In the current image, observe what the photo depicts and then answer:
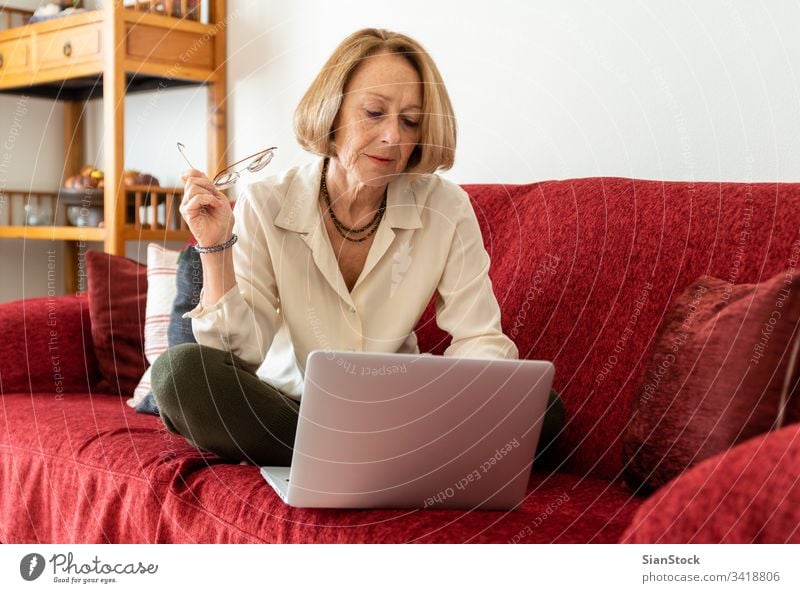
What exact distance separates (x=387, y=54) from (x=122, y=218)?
1412mm

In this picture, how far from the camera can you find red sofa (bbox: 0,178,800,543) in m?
1.05

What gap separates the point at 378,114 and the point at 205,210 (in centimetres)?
30

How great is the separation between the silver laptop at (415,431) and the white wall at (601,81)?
793mm

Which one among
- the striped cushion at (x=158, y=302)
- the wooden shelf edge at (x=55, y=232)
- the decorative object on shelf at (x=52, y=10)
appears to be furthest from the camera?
the decorative object on shelf at (x=52, y=10)

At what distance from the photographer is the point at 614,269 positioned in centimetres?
141

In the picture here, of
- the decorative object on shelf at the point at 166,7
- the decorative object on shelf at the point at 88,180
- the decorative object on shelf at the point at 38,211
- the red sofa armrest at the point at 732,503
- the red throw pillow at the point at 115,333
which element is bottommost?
the red throw pillow at the point at 115,333

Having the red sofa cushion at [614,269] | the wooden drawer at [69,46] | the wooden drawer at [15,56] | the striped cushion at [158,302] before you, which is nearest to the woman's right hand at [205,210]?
the red sofa cushion at [614,269]

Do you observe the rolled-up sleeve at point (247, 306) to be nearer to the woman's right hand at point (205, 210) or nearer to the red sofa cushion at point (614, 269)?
the woman's right hand at point (205, 210)

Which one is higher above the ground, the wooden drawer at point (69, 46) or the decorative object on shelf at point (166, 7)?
the decorative object on shelf at point (166, 7)

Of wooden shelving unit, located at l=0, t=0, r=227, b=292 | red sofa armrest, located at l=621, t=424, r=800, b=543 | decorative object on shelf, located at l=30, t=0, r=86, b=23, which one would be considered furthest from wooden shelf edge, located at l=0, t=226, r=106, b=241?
red sofa armrest, located at l=621, t=424, r=800, b=543

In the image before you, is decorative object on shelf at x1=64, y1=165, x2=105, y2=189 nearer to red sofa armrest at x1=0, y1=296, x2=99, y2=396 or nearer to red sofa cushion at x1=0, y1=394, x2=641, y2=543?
red sofa armrest at x1=0, y1=296, x2=99, y2=396

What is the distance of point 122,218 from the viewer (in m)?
2.61

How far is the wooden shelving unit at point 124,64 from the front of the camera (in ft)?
8.34
